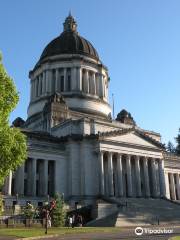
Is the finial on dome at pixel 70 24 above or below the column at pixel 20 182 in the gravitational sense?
above

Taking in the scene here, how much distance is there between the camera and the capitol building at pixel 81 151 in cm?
5666

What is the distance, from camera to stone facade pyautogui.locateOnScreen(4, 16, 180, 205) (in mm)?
56812

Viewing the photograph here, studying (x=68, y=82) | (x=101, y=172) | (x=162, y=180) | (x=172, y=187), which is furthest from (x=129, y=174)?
(x=68, y=82)

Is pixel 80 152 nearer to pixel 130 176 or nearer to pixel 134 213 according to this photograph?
pixel 130 176

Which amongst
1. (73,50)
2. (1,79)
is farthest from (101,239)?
(73,50)

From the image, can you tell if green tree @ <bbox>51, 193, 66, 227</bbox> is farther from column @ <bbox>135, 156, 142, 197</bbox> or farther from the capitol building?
column @ <bbox>135, 156, 142, 197</bbox>

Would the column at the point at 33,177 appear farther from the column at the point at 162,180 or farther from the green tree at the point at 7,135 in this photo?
the green tree at the point at 7,135

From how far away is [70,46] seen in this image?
83625 millimetres

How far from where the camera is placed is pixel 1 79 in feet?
91.6

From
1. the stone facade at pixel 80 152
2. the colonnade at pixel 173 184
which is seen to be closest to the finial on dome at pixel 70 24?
the stone facade at pixel 80 152

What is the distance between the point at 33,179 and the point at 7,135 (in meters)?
29.7

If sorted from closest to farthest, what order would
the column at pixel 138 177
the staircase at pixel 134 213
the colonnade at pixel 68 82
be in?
the staircase at pixel 134 213 → the column at pixel 138 177 → the colonnade at pixel 68 82

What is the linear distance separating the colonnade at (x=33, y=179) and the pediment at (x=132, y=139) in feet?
40.5

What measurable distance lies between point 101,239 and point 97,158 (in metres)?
38.7
